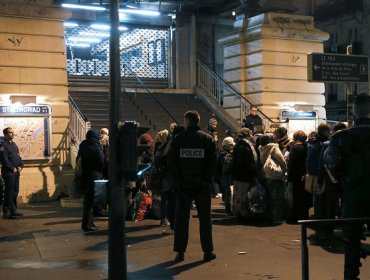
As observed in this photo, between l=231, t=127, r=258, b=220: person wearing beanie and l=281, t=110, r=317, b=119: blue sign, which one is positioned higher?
l=281, t=110, r=317, b=119: blue sign

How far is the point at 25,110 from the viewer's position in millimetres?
13656

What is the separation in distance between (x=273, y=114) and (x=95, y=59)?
6.77m

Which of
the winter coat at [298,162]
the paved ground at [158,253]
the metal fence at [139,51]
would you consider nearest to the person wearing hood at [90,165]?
the paved ground at [158,253]

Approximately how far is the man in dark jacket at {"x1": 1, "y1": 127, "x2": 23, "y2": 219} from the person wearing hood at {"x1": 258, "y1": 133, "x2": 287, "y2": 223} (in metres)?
5.02

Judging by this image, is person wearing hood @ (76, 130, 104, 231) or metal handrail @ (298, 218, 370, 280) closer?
metal handrail @ (298, 218, 370, 280)

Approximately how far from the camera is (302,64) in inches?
714

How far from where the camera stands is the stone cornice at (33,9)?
13703 millimetres

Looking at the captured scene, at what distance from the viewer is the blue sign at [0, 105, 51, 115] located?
13.4m

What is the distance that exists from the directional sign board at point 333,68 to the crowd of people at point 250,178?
1.48 meters

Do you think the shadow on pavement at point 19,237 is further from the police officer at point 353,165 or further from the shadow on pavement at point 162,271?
the police officer at point 353,165

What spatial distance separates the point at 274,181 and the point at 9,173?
5.27 m

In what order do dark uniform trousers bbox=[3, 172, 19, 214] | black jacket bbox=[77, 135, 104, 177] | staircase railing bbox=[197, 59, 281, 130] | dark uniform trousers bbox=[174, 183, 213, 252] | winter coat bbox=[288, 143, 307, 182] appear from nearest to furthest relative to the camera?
dark uniform trousers bbox=[174, 183, 213, 252], black jacket bbox=[77, 135, 104, 177], winter coat bbox=[288, 143, 307, 182], dark uniform trousers bbox=[3, 172, 19, 214], staircase railing bbox=[197, 59, 281, 130]

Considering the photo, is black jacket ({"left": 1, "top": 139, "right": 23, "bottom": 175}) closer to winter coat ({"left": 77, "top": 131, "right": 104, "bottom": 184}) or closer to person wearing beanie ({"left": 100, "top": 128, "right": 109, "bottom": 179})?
person wearing beanie ({"left": 100, "top": 128, "right": 109, "bottom": 179})

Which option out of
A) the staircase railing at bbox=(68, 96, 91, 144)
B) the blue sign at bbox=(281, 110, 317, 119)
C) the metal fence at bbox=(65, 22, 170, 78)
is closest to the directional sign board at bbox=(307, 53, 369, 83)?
the blue sign at bbox=(281, 110, 317, 119)
